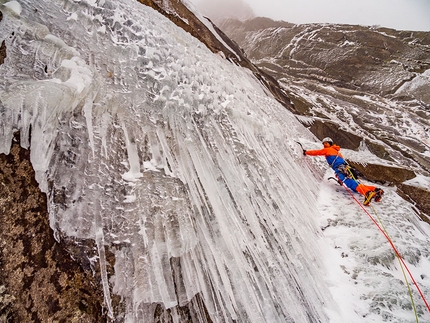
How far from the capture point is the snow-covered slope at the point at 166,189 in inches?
120

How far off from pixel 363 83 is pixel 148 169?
48446 millimetres

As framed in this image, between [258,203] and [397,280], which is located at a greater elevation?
[397,280]

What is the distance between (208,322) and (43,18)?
4.91 meters

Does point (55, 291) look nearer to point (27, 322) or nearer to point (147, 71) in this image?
point (27, 322)

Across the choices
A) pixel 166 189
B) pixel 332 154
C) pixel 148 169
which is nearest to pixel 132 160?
pixel 148 169

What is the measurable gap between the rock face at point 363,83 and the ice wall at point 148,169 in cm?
738

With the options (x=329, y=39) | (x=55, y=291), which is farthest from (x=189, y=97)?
(x=329, y=39)

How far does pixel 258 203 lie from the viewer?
473 centimetres

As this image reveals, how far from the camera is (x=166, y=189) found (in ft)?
12.2

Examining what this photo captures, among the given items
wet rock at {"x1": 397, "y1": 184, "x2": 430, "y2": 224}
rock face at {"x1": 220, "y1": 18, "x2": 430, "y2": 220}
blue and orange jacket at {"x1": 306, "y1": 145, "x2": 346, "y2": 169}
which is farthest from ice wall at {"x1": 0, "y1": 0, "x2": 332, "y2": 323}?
rock face at {"x1": 220, "y1": 18, "x2": 430, "y2": 220}

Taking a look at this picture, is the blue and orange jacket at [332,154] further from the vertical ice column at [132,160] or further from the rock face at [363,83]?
the vertical ice column at [132,160]

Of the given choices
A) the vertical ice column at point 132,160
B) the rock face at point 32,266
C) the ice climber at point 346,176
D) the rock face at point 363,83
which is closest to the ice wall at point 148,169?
the vertical ice column at point 132,160

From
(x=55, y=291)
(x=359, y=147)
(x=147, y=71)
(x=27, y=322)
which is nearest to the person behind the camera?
(x=27, y=322)

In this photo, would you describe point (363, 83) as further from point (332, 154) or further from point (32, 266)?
point (32, 266)
